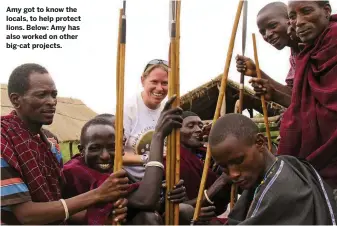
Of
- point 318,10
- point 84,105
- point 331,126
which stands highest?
point 318,10

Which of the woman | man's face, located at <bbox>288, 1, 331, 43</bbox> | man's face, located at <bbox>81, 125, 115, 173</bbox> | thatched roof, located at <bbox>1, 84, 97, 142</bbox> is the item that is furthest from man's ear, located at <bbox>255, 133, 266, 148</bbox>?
thatched roof, located at <bbox>1, 84, 97, 142</bbox>

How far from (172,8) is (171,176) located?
3.29 ft

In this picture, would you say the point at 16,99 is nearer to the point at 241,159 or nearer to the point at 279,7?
the point at 241,159

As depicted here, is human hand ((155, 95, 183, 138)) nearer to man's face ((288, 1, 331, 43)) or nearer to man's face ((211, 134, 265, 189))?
man's face ((211, 134, 265, 189))

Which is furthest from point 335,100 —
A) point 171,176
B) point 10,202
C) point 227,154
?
point 10,202

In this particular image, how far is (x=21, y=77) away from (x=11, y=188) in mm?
618

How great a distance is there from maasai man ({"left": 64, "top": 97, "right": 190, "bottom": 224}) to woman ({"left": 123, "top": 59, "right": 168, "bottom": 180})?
602 mm

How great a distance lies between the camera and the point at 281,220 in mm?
2184

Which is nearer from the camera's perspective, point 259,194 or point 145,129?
point 259,194

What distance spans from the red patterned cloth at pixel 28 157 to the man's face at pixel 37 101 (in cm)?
7

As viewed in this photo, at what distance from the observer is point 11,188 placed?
2361mm

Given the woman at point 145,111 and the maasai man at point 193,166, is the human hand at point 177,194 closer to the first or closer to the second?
the maasai man at point 193,166

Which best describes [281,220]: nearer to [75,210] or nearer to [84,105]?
[75,210]

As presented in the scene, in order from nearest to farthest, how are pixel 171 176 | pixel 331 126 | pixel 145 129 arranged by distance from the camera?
pixel 331 126 → pixel 171 176 → pixel 145 129
